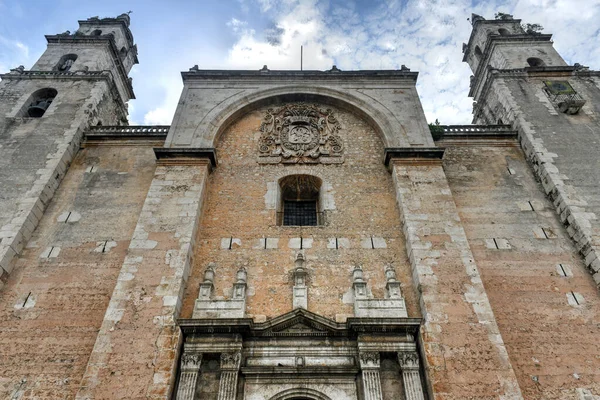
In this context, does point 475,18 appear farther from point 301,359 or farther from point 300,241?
point 301,359

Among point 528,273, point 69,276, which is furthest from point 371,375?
point 69,276

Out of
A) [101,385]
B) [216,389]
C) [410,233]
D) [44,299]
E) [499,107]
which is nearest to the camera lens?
[101,385]

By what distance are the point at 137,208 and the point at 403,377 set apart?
8705 millimetres

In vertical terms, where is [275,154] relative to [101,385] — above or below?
above

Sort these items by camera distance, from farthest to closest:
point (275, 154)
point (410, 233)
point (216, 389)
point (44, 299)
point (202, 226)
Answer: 1. point (275, 154)
2. point (202, 226)
3. point (410, 233)
4. point (44, 299)
5. point (216, 389)

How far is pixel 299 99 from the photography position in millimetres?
16281

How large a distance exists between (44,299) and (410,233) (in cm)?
951

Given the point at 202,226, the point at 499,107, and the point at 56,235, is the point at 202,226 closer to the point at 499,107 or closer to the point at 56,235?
the point at 56,235

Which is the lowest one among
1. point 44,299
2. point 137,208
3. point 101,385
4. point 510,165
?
point 101,385

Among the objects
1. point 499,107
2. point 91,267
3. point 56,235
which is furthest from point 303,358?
point 499,107

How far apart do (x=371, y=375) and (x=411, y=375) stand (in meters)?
0.85

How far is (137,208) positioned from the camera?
1271 cm

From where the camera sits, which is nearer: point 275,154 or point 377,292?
point 377,292

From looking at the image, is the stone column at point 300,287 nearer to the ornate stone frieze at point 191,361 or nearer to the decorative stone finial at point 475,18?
the ornate stone frieze at point 191,361
